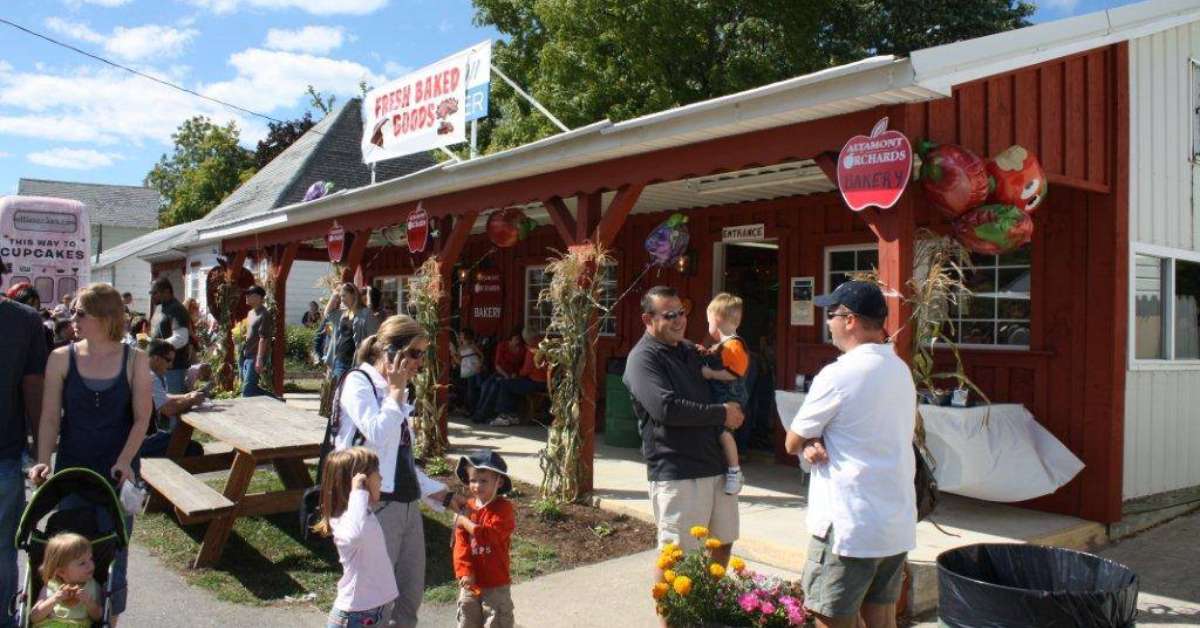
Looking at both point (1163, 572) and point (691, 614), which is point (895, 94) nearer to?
point (691, 614)

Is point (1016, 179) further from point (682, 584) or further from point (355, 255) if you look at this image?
point (355, 255)

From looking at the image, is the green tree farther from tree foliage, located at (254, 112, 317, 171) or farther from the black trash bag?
the black trash bag

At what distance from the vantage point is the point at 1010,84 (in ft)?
18.7

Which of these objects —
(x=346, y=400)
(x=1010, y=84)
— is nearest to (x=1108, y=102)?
(x=1010, y=84)

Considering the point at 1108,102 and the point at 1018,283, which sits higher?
the point at 1108,102

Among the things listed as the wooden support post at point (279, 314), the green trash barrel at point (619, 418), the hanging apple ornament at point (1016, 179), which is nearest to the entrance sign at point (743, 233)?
the green trash barrel at point (619, 418)

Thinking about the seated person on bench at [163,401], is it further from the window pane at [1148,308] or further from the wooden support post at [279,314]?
the window pane at [1148,308]

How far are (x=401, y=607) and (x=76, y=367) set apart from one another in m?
1.73

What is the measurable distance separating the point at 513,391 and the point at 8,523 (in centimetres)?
744

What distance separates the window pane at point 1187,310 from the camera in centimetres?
729

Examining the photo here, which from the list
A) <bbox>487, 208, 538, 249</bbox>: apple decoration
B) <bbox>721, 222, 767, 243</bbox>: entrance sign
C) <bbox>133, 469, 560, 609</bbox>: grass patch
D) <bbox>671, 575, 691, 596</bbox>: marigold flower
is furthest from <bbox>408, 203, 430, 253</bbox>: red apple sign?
<bbox>671, 575, 691, 596</bbox>: marigold flower

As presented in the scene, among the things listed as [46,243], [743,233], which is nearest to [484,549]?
[743,233]

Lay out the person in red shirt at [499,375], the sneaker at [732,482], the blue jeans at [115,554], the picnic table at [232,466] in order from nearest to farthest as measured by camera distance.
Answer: the blue jeans at [115,554], the sneaker at [732,482], the picnic table at [232,466], the person in red shirt at [499,375]

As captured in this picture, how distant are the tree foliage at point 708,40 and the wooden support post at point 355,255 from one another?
11.7 m
